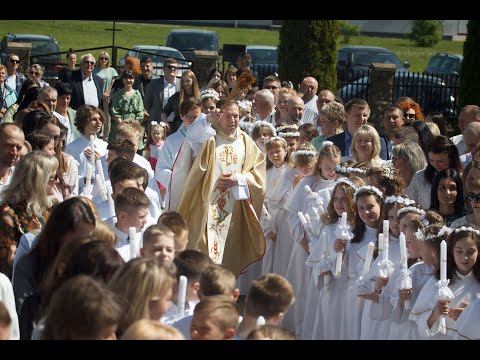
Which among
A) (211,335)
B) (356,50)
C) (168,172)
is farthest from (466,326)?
(356,50)

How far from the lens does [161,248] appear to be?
6812 mm

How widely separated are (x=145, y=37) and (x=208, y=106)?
3681 centimetres

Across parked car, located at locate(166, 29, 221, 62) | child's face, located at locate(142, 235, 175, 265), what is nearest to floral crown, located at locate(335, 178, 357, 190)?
child's face, located at locate(142, 235, 175, 265)

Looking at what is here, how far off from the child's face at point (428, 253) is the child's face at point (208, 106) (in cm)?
453

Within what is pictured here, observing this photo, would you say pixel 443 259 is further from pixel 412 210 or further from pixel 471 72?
pixel 471 72

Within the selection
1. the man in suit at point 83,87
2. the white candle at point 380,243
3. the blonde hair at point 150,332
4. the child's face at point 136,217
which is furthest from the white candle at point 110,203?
the man in suit at point 83,87

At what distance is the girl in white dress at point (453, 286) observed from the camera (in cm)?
792

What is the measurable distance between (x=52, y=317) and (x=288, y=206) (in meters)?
6.45

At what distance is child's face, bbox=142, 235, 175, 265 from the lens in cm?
679

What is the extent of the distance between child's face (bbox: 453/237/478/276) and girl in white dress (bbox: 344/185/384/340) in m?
1.32

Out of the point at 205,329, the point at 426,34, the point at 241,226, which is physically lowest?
the point at 426,34

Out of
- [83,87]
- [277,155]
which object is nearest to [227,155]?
[277,155]

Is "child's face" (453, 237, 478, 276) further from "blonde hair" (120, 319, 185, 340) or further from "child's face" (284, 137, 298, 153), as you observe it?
"child's face" (284, 137, 298, 153)

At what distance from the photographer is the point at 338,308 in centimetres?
989
